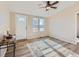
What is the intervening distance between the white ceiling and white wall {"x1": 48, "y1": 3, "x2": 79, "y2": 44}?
0.11m

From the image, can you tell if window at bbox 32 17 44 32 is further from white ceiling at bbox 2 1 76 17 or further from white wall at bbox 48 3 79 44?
white wall at bbox 48 3 79 44

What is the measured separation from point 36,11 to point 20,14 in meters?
0.47

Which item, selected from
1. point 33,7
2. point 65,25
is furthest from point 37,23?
point 65,25

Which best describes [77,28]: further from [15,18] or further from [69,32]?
[15,18]

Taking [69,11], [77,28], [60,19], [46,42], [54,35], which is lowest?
A: [46,42]

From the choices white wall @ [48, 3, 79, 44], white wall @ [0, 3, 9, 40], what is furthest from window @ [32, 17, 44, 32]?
white wall @ [0, 3, 9, 40]

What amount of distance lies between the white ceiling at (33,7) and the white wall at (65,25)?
0.11m

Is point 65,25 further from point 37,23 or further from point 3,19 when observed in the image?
point 3,19

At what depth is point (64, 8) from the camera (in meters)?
1.56

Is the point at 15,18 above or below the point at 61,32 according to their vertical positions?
above

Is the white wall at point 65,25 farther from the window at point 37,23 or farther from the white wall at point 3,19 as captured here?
the white wall at point 3,19

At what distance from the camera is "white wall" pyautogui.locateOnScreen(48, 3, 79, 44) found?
5.10 ft

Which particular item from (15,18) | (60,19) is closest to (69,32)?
(60,19)

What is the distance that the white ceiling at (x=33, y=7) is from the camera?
4.23 ft
